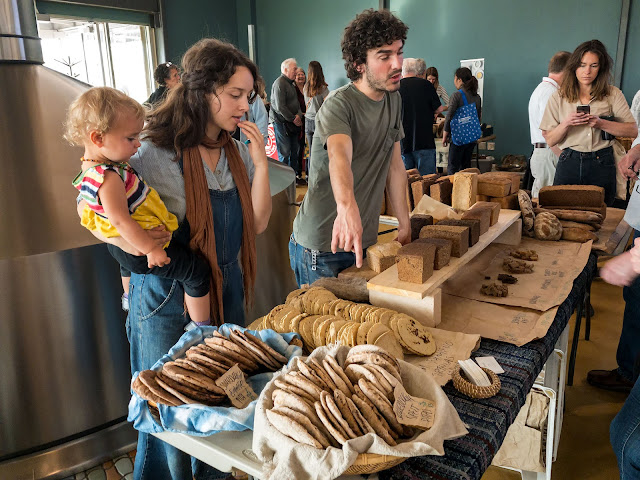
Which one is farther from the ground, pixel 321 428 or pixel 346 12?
pixel 346 12

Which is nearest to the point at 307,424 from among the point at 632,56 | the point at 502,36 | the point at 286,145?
the point at 286,145

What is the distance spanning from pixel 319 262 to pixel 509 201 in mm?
1154

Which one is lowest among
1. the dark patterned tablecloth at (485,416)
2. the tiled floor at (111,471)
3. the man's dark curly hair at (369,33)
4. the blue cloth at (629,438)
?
the tiled floor at (111,471)

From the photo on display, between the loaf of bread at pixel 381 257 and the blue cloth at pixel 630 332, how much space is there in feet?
4.34

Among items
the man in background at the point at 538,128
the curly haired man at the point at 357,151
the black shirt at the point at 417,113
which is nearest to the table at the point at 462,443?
the curly haired man at the point at 357,151

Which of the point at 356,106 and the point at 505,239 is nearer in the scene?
the point at 356,106

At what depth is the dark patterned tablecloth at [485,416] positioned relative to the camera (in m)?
1.05

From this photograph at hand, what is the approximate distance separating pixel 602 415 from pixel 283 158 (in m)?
5.87

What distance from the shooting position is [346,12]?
9594 millimetres

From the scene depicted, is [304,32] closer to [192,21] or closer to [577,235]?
[192,21]

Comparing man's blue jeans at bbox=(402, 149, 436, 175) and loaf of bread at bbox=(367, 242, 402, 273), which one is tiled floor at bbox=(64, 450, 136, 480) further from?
man's blue jeans at bbox=(402, 149, 436, 175)

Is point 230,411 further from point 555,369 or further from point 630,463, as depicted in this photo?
point 555,369

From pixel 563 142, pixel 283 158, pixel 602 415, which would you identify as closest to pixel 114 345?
pixel 602 415

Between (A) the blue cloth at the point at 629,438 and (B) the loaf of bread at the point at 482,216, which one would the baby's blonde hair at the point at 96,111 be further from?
(A) the blue cloth at the point at 629,438
